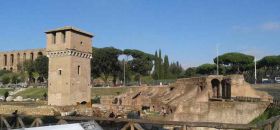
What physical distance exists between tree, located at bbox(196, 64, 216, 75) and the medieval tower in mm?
40353

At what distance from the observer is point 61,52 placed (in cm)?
2841

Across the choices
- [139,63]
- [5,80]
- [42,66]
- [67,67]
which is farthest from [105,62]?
[67,67]

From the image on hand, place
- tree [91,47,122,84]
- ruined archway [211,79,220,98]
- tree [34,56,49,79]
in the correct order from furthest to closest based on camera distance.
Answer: tree [34,56,49,79] → tree [91,47,122,84] → ruined archway [211,79,220,98]

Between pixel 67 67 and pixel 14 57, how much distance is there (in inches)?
2697

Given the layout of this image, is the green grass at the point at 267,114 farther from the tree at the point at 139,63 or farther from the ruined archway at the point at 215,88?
the tree at the point at 139,63

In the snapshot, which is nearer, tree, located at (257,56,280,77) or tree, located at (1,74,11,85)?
tree, located at (257,56,280,77)

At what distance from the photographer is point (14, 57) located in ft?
298

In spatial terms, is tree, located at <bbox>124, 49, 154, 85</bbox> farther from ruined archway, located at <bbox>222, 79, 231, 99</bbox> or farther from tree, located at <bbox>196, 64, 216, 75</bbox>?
ruined archway, located at <bbox>222, 79, 231, 99</bbox>

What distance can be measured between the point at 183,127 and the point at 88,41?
24.4 meters

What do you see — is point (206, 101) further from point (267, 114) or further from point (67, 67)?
point (67, 67)

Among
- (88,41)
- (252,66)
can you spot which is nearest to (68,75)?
(88,41)

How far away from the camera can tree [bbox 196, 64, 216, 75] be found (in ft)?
217

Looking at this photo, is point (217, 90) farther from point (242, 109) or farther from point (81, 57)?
point (81, 57)

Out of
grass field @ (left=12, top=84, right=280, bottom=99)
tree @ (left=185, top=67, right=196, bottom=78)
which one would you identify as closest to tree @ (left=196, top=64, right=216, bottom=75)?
tree @ (left=185, top=67, right=196, bottom=78)
